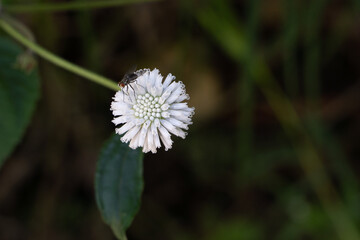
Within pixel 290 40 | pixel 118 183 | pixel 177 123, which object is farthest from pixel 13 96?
pixel 290 40

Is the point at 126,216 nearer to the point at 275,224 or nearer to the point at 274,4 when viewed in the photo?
the point at 275,224

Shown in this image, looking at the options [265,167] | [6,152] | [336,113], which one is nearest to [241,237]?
[265,167]

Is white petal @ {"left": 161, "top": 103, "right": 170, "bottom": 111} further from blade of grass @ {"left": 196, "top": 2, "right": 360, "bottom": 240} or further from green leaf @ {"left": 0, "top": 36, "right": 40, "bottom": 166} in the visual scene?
blade of grass @ {"left": 196, "top": 2, "right": 360, "bottom": 240}

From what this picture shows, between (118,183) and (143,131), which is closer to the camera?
(143,131)

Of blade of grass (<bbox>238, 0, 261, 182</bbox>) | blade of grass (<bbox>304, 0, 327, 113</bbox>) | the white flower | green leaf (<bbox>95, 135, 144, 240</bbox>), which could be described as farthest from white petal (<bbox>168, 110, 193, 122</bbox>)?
blade of grass (<bbox>304, 0, 327, 113</bbox>)

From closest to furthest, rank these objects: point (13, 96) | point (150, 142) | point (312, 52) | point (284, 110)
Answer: point (150, 142) < point (13, 96) < point (312, 52) < point (284, 110)

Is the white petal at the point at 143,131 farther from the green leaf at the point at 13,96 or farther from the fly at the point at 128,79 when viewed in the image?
the green leaf at the point at 13,96

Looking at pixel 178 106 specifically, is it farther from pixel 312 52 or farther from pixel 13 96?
pixel 312 52
